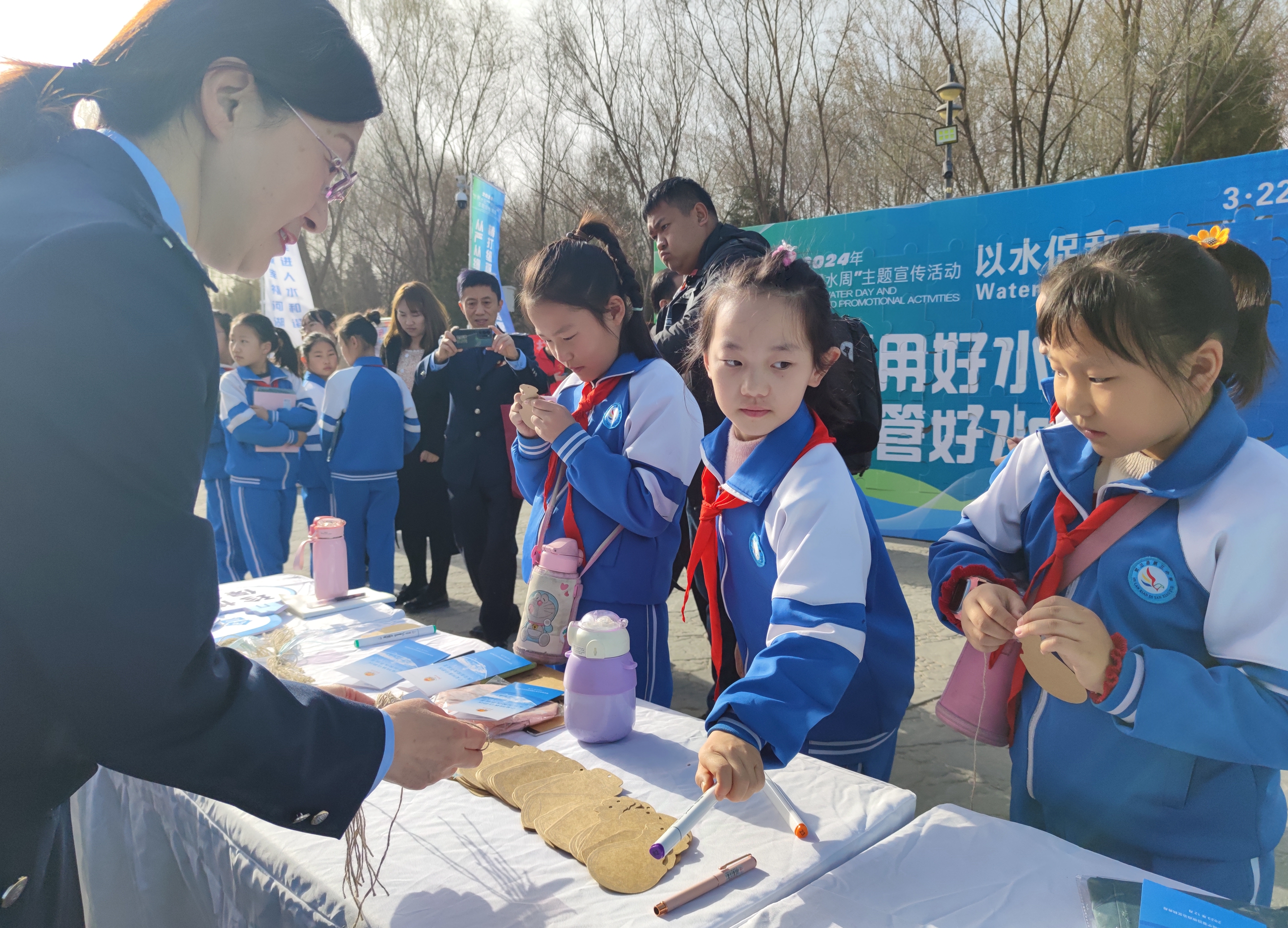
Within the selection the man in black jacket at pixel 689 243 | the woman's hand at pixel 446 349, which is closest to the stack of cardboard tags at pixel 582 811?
the man in black jacket at pixel 689 243

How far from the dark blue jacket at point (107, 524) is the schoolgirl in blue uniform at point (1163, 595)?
0.92m

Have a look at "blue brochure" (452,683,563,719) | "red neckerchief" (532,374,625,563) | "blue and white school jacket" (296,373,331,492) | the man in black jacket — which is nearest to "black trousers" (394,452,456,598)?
"blue and white school jacket" (296,373,331,492)

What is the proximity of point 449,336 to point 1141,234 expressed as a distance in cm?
326

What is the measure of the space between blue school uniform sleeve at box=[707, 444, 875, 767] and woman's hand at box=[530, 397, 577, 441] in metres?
0.67

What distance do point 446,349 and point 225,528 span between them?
1527 mm

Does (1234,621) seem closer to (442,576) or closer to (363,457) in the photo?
(363,457)

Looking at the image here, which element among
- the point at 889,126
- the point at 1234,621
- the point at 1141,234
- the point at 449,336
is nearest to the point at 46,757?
the point at 1234,621

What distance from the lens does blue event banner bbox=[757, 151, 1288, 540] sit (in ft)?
13.4

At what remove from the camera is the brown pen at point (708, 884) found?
871 millimetres

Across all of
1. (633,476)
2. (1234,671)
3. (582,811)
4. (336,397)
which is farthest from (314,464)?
(1234,671)

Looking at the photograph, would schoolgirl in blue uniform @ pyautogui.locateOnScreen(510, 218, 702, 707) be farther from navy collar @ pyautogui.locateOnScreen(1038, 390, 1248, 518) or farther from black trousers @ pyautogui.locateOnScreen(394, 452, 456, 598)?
black trousers @ pyautogui.locateOnScreen(394, 452, 456, 598)

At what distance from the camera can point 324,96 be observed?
→ 2.89 ft

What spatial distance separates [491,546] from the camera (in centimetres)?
380

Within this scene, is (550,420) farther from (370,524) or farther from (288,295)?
(288,295)
